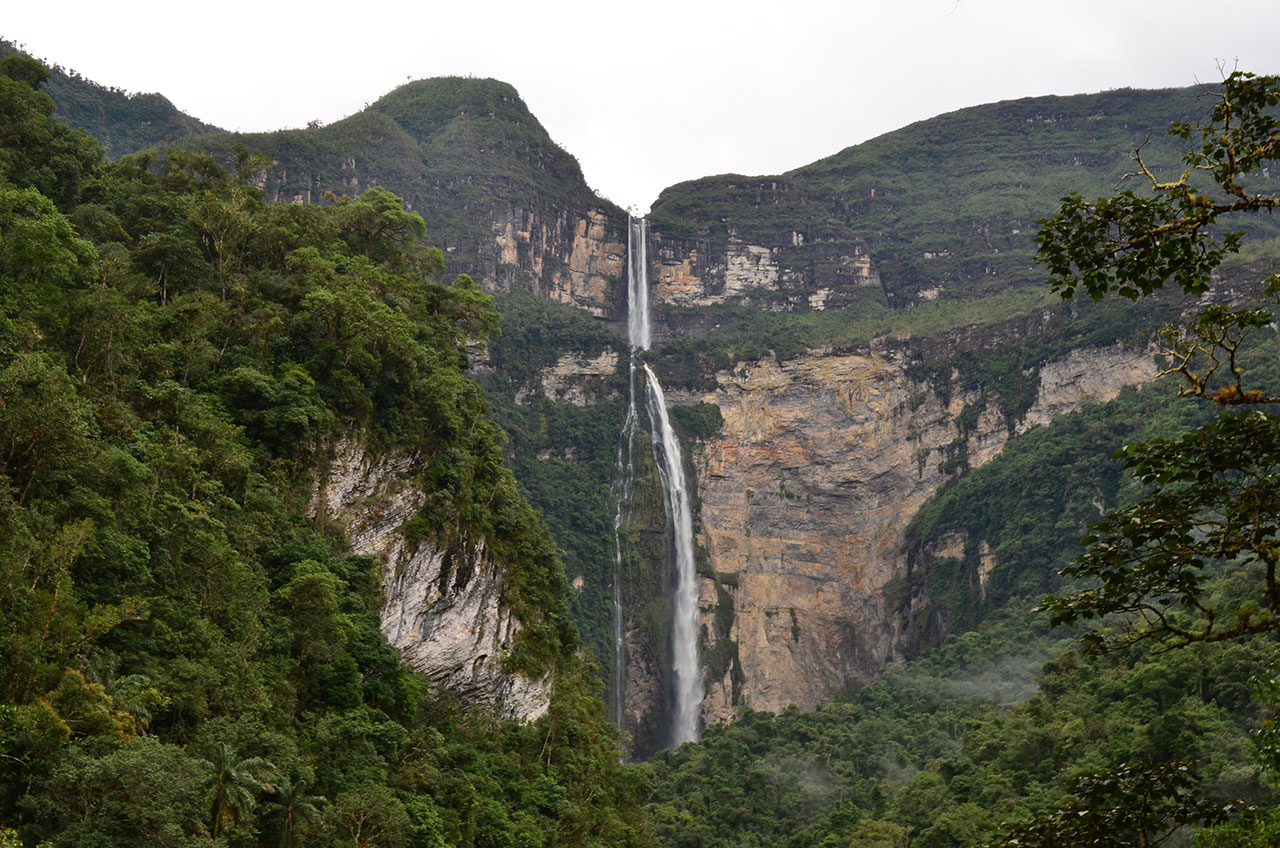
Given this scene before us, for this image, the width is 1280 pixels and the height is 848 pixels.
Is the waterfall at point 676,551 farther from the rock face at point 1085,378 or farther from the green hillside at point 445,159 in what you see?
the rock face at point 1085,378

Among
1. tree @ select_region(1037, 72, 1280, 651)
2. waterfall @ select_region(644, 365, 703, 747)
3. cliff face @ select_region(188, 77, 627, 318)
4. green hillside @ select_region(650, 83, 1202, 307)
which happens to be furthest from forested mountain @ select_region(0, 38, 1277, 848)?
tree @ select_region(1037, 72, 1280, 651)

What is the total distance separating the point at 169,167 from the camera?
26703 millimetres

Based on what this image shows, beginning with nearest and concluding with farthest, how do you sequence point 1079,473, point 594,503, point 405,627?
point 405,627
point 1079,473
point 594,503

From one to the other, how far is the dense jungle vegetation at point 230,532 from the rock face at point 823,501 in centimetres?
3313

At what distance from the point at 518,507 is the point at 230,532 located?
434 inches

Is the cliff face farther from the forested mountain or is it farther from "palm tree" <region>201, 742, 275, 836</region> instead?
"palm tree" <region>201, 742, 275, 836</region>

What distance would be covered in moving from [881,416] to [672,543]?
1484cm

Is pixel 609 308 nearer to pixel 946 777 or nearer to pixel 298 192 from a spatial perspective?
pixel 298 192

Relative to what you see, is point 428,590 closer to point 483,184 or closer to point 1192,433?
point 1192,433

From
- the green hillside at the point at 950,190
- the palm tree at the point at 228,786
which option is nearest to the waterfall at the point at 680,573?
the green hillside at the point at 950,190

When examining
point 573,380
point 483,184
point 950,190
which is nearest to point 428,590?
point 573,380

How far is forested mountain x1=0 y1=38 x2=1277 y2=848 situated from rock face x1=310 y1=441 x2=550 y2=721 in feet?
0.32

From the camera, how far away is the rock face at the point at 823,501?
6191cm

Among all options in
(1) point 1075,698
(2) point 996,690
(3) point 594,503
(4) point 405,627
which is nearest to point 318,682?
(4) point 405,627
